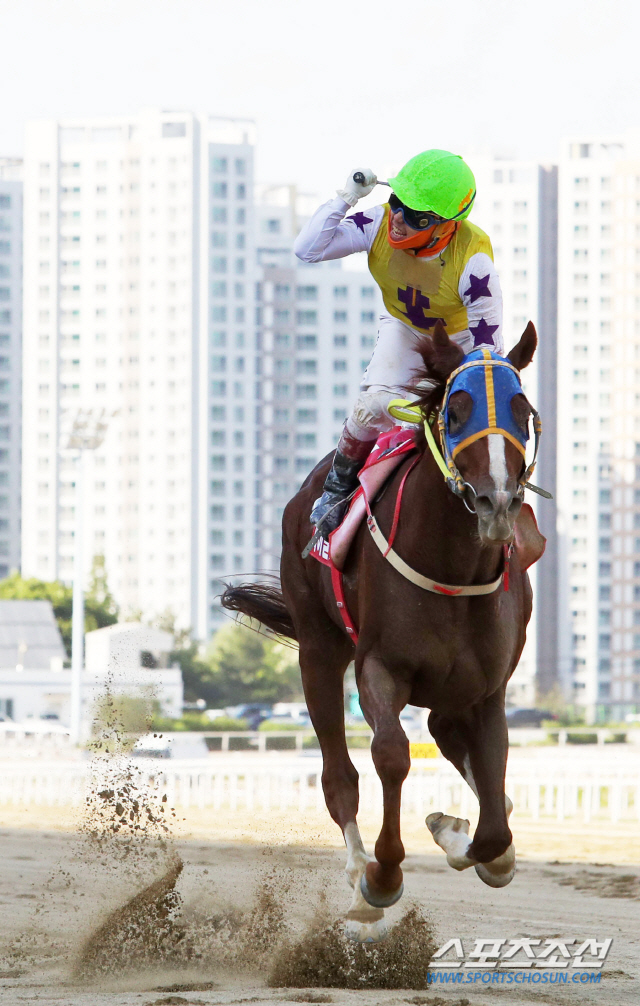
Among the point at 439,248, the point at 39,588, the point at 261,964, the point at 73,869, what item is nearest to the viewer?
the point at 439,248

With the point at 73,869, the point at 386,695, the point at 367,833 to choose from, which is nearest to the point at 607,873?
the point at 367,833

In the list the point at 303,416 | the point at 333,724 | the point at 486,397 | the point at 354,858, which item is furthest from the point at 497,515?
the point at 303,416

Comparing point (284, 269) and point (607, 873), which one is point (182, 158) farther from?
point (607, 873)

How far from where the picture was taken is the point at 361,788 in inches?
578

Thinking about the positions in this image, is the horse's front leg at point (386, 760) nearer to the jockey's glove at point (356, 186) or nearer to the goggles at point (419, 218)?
the goggles at point (419, 218)

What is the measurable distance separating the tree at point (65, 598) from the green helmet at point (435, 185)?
166ft

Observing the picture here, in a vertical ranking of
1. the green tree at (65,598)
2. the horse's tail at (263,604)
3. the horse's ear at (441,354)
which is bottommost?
the green tree at (65,598)

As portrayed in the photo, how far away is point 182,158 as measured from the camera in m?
82.1

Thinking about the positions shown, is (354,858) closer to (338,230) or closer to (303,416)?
(338,230)

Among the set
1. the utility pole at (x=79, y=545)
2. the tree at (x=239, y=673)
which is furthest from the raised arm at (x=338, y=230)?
the tree at (x=239, y=673)

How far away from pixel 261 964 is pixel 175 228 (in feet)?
262

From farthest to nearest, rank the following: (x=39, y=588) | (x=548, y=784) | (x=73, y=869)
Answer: (x=39, y=588)
(x=548, y=784)
(x=73, y=869)

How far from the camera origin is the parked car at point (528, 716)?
5356 centimetres

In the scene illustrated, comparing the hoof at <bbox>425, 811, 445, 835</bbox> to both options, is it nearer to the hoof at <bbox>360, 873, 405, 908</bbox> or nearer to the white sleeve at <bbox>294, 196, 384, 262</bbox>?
the hoof at <bbox>360, 873, 405, 908</bbox>
